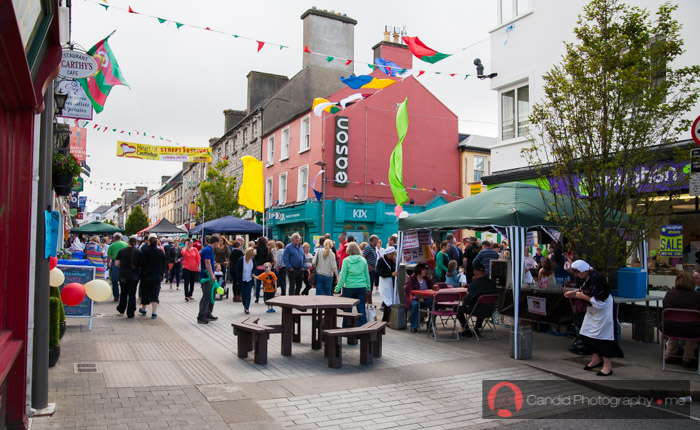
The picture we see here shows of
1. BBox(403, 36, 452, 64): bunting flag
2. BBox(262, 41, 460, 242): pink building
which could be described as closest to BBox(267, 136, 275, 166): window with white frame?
BBox(262, 41, 460, 242): pink building

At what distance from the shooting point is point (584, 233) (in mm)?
8508

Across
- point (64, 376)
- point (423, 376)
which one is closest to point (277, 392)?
point (423, 376)

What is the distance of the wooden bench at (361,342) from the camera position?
7289 mm

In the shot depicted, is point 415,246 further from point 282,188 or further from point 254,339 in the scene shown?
point 282,188

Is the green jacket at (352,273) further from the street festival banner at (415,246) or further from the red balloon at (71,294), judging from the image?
the red balloon at (71,294)

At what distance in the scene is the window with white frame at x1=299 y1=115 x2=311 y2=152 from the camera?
27.8 m

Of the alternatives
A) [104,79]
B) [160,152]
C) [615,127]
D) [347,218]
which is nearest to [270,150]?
[347,218]

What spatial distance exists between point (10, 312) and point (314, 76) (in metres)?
28.0

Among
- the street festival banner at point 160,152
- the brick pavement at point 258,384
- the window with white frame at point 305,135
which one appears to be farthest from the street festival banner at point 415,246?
the window with white frame at point 305,135

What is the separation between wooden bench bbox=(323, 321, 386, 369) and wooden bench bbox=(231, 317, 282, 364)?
864mm

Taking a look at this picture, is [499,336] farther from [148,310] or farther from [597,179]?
[148,310]

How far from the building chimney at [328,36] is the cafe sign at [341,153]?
14.1 feet

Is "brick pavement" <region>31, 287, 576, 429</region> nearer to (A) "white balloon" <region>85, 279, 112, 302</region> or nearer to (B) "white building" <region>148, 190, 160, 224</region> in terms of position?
(A) "white balloon" <region>85, 279, 112, 302</region>

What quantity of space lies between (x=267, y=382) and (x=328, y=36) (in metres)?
26.0
